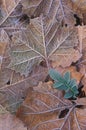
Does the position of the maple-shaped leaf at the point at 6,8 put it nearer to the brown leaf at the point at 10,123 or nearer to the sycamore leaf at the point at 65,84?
the sycamore leaf at the point at 65,84

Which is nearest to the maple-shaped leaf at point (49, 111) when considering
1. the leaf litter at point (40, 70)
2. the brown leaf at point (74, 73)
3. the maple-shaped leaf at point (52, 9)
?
the leaf litter at point (40, 70)

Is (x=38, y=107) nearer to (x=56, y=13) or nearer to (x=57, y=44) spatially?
(x=57, y=44)

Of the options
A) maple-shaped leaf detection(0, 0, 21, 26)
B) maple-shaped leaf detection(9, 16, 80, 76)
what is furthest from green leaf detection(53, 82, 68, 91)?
maple-shaped leaf detection(0, 0, 21, 26)

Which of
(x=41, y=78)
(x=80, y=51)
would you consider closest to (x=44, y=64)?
(x=41, y=78)

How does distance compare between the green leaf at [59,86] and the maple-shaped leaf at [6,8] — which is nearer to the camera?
the green leaf at [59,86]

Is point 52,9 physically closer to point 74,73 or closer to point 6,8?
point 6,8

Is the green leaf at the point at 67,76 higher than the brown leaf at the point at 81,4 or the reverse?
the reverse

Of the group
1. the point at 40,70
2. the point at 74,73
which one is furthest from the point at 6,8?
the point at 74,73
